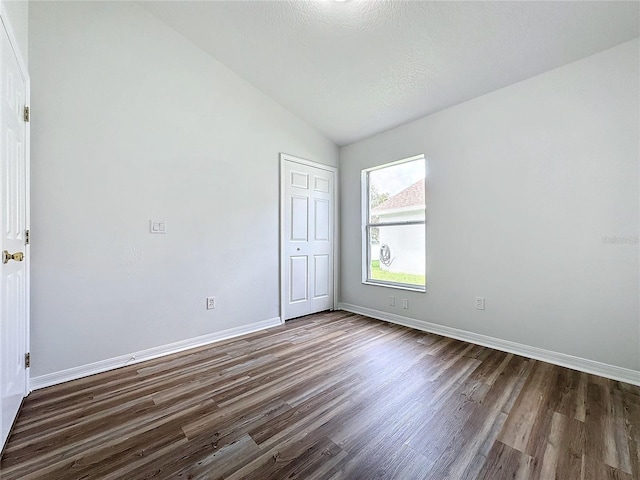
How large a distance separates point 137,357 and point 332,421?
1836 millimetres

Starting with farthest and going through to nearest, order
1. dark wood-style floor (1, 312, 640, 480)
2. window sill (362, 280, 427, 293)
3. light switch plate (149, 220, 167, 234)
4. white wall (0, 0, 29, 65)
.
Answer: window sill (362, 280, 427, 293) < light switch plate (149, 220, 167, 234) < white wall (0, 0, 29, 65) < dark wood-style floor (1, 312, 640, 480)

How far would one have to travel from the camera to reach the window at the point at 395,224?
3314mm

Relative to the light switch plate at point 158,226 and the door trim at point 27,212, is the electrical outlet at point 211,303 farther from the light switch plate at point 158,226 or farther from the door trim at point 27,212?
the door trim at point 27,212

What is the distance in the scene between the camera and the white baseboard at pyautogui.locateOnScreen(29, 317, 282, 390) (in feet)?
6.62

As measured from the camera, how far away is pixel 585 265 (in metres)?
2.20

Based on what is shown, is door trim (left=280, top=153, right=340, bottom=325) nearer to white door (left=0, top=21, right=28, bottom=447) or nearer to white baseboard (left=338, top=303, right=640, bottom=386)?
white baseboard (left=338, top=303, right=640, bottom=386)

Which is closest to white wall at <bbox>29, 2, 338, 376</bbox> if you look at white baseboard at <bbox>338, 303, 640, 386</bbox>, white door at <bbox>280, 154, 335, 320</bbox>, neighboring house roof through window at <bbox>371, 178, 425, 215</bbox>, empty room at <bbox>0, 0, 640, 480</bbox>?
empty room at <bbox>0, 0, 640, 480</bbox>

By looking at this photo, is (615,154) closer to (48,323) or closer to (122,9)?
(122,9)

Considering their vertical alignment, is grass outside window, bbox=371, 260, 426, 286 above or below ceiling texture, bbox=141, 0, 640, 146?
below

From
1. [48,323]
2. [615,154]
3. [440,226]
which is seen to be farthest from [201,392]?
[615,154]

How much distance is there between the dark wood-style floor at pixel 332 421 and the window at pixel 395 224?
1.20 meters

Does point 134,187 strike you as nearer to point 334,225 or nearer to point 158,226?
point 158,226

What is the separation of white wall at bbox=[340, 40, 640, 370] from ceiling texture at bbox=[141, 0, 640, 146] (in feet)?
0.77

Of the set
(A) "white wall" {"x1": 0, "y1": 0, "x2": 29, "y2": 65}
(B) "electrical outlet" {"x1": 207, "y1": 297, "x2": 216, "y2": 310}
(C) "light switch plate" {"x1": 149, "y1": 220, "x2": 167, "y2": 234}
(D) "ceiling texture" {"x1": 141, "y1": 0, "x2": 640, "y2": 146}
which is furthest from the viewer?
(B) "electrical outlet" {"x1": 207, "y1": 297, "x2": 216, "y2": 310}
